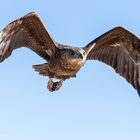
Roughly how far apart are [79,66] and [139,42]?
2.51 meters

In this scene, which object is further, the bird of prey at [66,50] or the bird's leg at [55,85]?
the bird's leg at [55,85]

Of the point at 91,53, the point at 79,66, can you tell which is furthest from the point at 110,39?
the point at 79,66

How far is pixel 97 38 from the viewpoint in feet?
69.8

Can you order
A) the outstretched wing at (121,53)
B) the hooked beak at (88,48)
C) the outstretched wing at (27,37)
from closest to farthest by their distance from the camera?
1. the outstretched wing at (27,37)
2. the hooked beak at (88,48)
3. the outstretched wing at (121,53)

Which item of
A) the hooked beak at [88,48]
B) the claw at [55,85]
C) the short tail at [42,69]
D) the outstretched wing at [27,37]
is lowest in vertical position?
the claw at [55,85]

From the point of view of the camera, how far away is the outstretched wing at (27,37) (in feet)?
64.1

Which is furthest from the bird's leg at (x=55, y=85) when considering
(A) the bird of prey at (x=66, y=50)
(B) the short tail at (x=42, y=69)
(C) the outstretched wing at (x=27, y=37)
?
(C) the outstretched wing at (x=27, y=37)

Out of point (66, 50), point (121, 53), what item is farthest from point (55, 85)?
point (121, 53)

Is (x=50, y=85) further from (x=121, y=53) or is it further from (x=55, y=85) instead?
(x=121, y=53)

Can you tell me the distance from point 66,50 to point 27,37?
1.15 m

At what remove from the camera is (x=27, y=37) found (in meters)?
20.9

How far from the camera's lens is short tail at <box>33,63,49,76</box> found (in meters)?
21.1

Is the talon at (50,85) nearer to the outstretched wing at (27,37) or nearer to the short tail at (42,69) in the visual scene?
the short tail at (42,69)

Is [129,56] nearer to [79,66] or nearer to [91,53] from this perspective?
[91,53]
